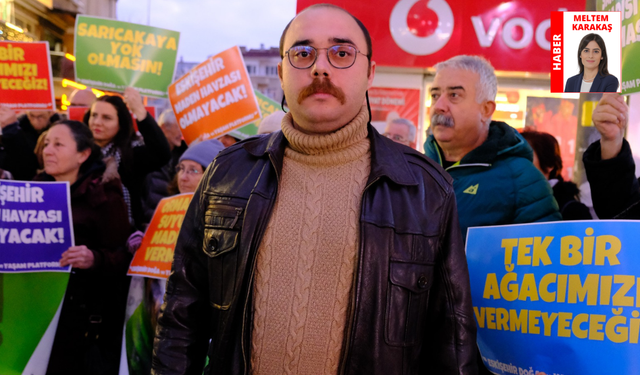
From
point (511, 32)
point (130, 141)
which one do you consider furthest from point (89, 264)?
point (511, 32)

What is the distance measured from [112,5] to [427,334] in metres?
27.1

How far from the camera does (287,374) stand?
5.51ft

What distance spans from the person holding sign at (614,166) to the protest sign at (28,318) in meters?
3.06

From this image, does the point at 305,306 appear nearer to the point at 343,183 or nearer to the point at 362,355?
the point at 362,355

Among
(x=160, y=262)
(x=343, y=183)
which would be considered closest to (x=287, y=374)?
(x=343, y=183)

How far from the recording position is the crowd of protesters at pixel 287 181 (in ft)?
5.77

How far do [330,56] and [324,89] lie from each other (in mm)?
106

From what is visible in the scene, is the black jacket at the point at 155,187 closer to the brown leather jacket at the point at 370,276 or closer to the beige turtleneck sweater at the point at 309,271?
the brown leather jacket at the point at 370,276

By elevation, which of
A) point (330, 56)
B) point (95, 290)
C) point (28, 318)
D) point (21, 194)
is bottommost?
point (28, 318)

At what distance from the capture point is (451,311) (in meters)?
1.75

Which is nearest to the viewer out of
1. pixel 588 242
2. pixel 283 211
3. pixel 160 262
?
pixel 283 211

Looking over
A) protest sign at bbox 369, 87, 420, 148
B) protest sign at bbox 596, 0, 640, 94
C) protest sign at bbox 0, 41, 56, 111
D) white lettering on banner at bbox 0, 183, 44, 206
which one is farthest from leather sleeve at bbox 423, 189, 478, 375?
protest sign at bbox 369, 87, 420, 148

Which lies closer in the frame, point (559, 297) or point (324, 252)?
point (324, 252)

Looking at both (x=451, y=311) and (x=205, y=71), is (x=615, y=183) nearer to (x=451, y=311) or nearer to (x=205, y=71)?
(x=451, y=311)
